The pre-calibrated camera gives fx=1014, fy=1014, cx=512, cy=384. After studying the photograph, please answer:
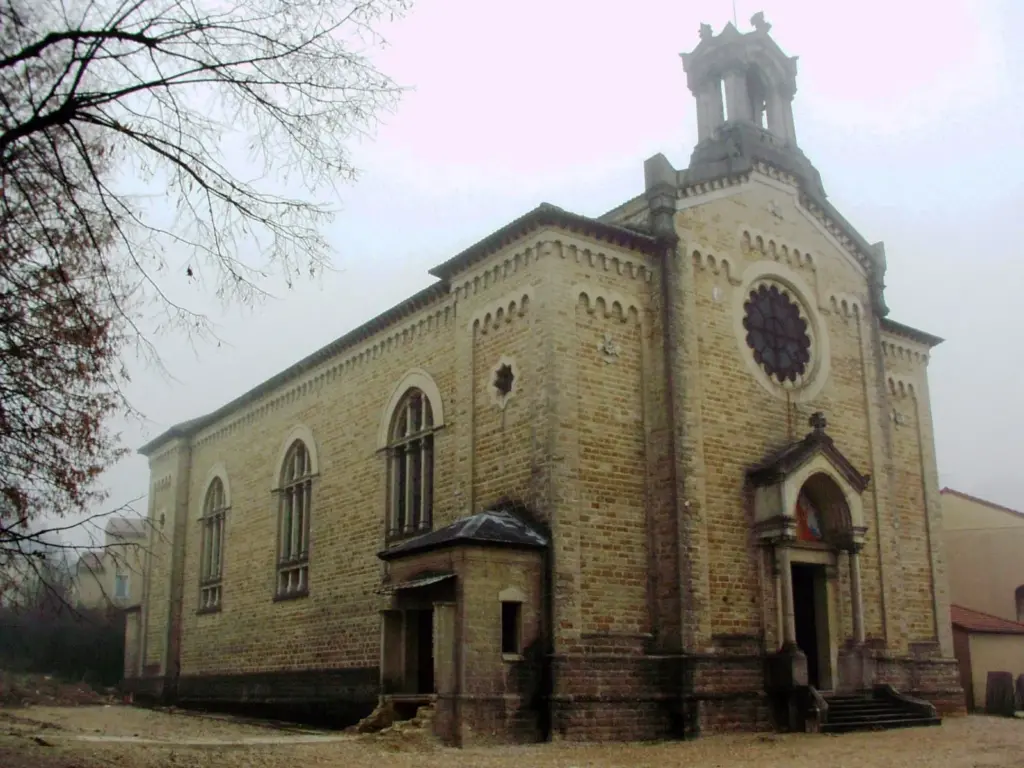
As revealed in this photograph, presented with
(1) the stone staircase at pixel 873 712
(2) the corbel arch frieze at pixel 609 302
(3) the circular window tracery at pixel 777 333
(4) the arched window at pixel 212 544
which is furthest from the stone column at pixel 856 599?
(4) the arched window at pixel 212 544

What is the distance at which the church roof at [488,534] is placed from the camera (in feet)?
52.6

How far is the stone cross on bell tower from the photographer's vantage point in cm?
2259

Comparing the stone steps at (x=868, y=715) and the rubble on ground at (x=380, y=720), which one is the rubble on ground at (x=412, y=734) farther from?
the stone steps at (x=868, y=715)

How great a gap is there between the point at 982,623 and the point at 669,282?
14.5 meters

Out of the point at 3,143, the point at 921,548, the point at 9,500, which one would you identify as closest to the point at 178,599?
the point at 921,548

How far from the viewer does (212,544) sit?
30.4 meters

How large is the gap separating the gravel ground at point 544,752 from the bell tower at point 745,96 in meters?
11.8

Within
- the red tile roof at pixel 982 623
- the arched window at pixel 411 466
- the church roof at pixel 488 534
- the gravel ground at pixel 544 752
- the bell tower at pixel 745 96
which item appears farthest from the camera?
the red tile roof at pixel 982 623

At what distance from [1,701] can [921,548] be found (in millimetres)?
25654

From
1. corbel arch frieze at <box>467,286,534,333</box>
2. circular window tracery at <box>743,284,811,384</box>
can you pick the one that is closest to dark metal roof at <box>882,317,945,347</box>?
circular window tracery at <box>743,284,811,384</box>

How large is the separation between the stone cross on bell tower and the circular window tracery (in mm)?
4240

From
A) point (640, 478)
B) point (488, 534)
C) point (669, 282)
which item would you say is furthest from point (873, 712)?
point (669, 282)

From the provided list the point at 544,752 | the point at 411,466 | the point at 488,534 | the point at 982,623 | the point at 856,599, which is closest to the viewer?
the point at 544,752

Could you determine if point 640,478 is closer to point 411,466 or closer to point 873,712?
point 411,466
